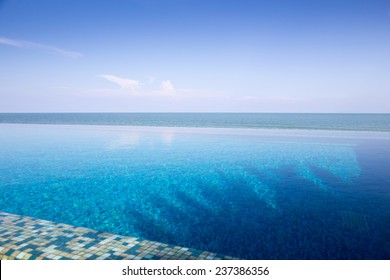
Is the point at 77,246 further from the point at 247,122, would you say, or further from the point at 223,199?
the point at 247,122

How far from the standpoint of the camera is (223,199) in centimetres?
1034

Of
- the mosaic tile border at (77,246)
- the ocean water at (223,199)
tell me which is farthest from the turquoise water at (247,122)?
the mosaic tile border at (77,246)

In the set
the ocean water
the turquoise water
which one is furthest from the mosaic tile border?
the turquoise water

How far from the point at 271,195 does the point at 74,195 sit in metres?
7.68

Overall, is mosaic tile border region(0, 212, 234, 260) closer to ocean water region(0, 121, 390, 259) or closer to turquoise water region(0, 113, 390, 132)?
ocean water region(0, 121, 390, 259)

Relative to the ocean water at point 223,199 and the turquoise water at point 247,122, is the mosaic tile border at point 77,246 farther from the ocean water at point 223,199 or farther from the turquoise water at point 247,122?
the turquoise water at point 247,122

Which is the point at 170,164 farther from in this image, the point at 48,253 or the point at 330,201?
the point at 48,253

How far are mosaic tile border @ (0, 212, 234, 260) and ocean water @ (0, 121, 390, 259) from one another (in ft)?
1.73

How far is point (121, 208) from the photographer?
944cm

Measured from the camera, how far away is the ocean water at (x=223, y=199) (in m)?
6.97

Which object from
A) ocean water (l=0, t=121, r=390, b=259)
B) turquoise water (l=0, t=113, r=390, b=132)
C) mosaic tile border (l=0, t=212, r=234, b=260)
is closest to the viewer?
mosaic tile border (l=0, t=212, r=234, b=260)

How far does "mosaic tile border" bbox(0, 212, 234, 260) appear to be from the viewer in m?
5.79
